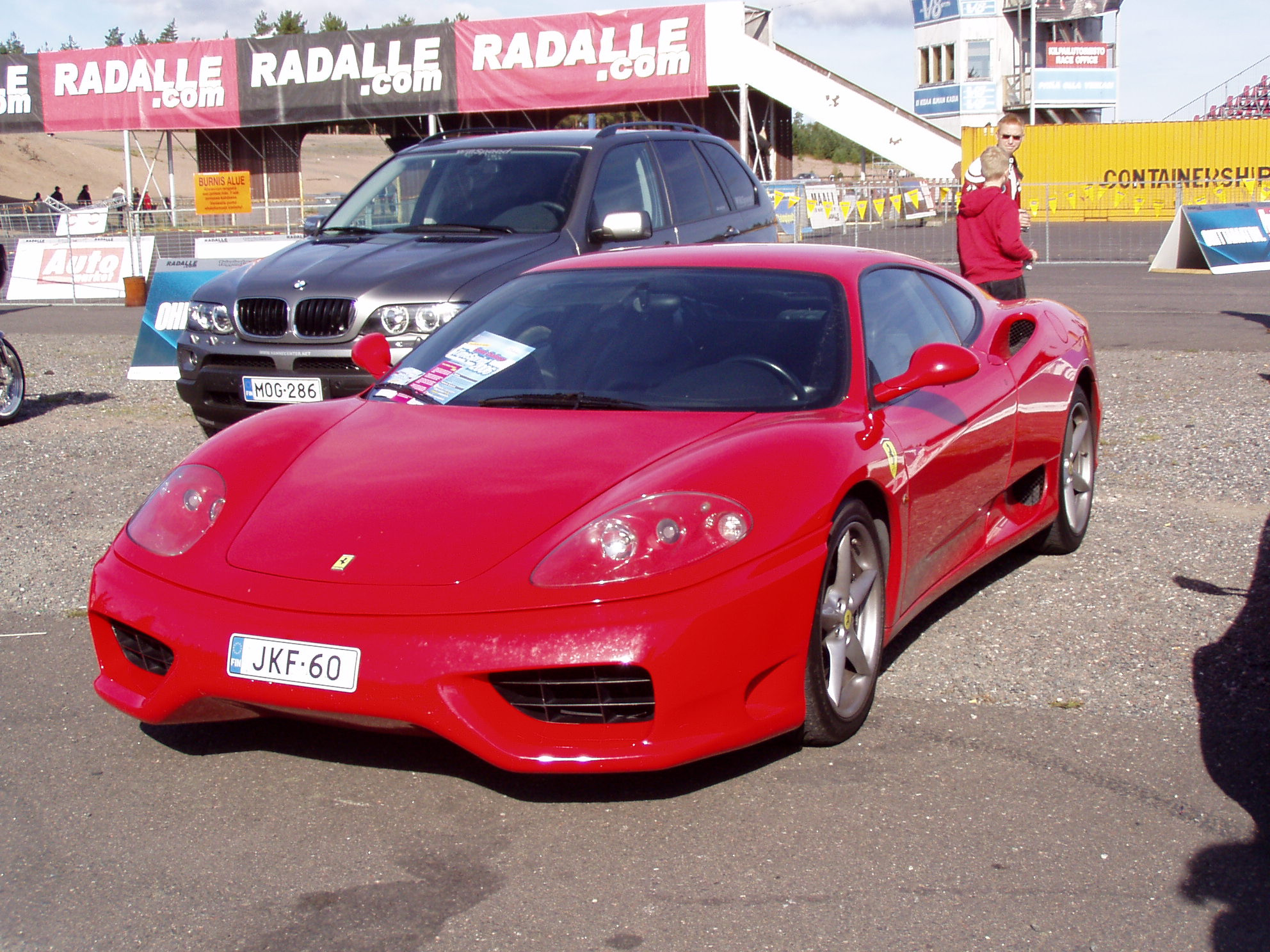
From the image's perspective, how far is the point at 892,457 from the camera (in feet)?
12.2

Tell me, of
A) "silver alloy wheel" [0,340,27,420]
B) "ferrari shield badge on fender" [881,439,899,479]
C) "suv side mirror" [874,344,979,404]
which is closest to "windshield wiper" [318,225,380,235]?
"silver alloy wheel" [0,340,27,420]

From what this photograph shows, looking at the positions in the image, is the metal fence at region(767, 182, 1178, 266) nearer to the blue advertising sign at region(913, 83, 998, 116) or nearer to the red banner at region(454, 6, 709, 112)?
the red banner at region(454, 6, 709, 112)

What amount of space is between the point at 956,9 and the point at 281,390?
61.5 meters

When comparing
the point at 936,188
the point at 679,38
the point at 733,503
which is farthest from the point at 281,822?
the point at 679,38

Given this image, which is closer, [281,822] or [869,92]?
[281,822]

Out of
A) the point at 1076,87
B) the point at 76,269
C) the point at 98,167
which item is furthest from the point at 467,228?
the point at 98,167

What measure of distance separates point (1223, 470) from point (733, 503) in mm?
4694

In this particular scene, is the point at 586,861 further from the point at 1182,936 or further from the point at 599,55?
the point at 599,55

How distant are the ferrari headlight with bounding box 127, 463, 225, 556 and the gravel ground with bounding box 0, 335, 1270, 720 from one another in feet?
5.14

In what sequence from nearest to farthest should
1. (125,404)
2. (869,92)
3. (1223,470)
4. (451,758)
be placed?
(451,758) < (1223,470) < (125,404) < (869,92)

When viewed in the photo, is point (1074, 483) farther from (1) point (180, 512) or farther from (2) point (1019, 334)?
(1) point (180, 512)

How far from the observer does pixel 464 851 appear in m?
2.95

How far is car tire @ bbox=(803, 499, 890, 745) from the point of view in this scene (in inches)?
131

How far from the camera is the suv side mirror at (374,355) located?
14.8 feet
